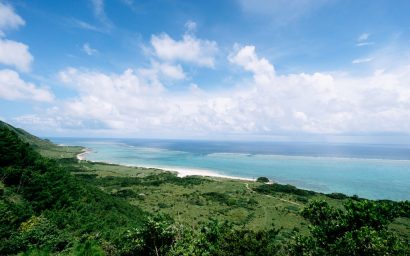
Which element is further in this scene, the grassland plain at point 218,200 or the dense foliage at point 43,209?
the grassland plain at point 218,200

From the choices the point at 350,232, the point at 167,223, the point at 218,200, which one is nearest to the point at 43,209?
the point at 167,223

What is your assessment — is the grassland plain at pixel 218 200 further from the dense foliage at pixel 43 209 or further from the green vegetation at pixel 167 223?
the dense foliage at pixel 43 209

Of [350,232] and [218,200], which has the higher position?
[350,232]

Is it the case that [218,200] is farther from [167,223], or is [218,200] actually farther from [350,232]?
[350,232]

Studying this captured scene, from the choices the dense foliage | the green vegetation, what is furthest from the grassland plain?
the dense foliage

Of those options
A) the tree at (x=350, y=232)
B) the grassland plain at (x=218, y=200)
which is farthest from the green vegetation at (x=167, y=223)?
the grassland plain at (x=218, y=200)

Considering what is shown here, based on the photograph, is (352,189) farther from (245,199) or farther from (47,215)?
(47,215)

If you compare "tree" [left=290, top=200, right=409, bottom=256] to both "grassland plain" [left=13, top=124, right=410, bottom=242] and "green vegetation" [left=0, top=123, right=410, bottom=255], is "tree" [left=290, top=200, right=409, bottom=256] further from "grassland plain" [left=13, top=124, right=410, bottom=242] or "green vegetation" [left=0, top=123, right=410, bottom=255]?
"grassland plain" [left=13, top=124, right=410, bottom=242]
